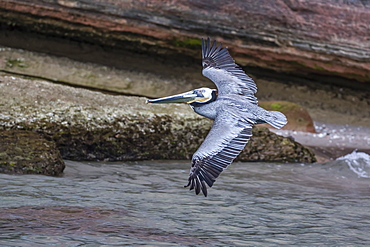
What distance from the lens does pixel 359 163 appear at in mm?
6344

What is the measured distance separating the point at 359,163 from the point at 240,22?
114 inches

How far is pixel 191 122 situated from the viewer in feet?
20.8

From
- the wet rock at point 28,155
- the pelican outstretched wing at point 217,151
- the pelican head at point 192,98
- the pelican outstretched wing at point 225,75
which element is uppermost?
the pelican outstretched wing at point 225,75

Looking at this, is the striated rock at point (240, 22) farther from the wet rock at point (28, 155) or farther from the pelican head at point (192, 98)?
the pelican head at point (192, 98)

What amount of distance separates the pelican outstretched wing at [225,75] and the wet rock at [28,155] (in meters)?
1.53

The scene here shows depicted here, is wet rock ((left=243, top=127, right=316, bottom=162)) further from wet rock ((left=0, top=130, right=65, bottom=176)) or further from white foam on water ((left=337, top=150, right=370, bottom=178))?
wet rock ((left=0, top=130, right=65, bottom=176))

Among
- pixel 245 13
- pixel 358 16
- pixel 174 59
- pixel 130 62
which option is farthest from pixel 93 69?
pixel 358 16

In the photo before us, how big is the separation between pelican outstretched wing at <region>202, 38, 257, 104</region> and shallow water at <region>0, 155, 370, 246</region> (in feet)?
2.73

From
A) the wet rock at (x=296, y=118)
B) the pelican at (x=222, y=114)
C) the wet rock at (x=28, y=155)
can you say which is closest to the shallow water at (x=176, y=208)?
the wet rock at (x=28, y=155)

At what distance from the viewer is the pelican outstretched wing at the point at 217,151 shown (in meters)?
3.71

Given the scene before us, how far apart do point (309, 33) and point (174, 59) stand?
6.63 ft

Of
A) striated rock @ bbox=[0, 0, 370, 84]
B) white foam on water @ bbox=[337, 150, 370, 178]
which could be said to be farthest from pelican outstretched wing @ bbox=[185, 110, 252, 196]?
striated rock @ bbox=[0, 0, 370, 84]

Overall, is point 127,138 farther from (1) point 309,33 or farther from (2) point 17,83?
(1) point 309,33

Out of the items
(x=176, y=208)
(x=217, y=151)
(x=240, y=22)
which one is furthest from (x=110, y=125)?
(x=240, y=22)
